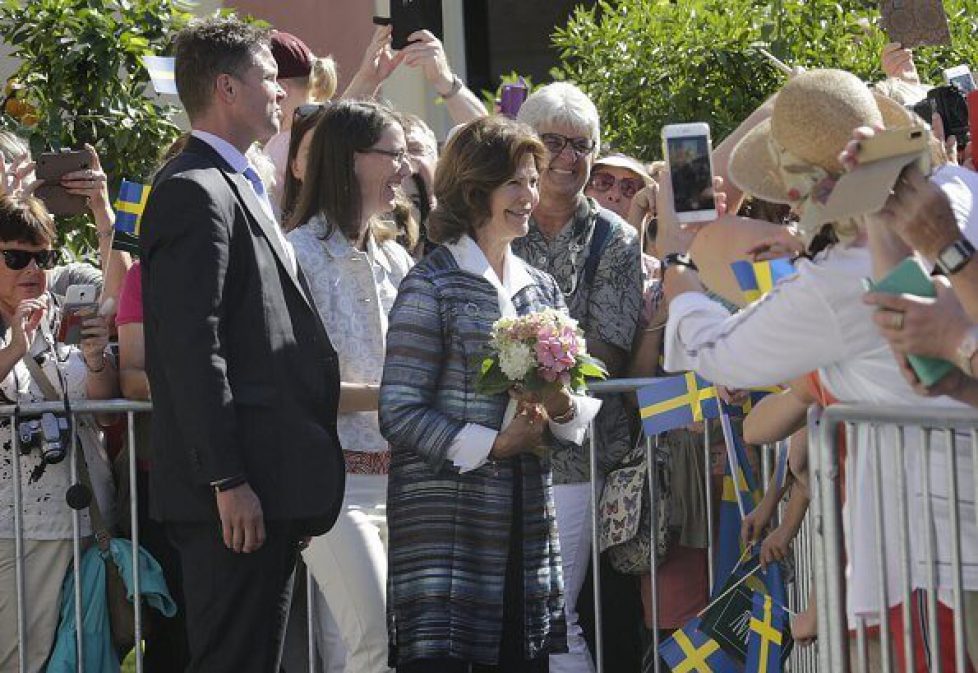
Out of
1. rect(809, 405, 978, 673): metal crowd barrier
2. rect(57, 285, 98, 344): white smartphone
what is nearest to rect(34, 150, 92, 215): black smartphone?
rect(57, 285, 98, 344): white smartphone

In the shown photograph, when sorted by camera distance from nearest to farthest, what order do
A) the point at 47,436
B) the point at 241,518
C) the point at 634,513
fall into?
the point at 241,518 < the point at 47,436 < the point at 634,513

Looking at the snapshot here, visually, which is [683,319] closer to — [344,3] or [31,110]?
[31,110]

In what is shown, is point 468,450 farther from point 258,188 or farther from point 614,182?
point 614,182

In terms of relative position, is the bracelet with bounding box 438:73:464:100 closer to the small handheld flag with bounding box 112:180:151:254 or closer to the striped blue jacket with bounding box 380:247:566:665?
the small handheld flag with bounding box 112:180:151:254

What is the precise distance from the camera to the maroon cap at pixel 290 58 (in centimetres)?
732

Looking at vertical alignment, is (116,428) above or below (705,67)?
below

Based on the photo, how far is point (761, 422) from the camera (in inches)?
198

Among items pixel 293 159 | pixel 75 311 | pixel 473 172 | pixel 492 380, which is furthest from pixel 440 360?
pixel 75 311

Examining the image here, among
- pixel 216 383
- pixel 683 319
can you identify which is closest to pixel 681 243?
pixel 683 319

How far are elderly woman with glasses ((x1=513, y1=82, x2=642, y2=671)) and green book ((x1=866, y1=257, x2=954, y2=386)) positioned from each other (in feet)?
8.95

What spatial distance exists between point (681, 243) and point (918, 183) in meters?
1.01

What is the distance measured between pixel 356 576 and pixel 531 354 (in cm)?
92

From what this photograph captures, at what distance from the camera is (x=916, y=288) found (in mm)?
3701

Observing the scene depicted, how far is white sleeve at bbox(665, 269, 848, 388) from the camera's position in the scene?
3965 millimetres
